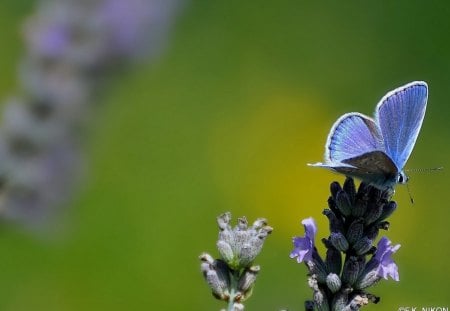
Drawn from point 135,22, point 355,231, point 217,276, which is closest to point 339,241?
point 355,231

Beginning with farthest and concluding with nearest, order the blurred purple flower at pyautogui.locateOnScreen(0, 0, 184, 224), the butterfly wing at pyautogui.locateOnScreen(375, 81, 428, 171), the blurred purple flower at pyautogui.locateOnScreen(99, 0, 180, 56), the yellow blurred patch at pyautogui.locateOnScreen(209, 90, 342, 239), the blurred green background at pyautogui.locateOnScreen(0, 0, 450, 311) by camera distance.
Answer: the yellow blurred patch at pyautogui.locateOnScreen(209, 90, 342, 239), the blurred green background at pyautogui.locateOnScreen(0, 0, 450, 311), the blurred purple flower at pyautogui.locateOnScreen(99, 0, 180, 56), the blurred purple flower at pyautogui.locateOnScreen(0, 0, 184, 224), the butterfly wing at pyautogui.locateOnScreen(375, 81, 428, 171)

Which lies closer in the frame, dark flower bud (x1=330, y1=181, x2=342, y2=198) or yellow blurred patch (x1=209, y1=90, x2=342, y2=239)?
dark flower bud (x1=330, y1=181, x2=342, y2=198)

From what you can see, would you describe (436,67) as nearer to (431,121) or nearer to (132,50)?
(431,121)

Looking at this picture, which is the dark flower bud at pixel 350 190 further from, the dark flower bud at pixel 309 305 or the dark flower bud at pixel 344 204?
the dark flower bud at pixel 309 305

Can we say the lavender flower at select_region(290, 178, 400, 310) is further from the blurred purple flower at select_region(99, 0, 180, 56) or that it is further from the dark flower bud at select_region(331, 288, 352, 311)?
the blurred purple flower at select_region(99, 0, 180, 56)

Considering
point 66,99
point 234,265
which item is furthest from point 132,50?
point 234,265

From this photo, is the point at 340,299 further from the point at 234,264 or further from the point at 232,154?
the point at 232,154

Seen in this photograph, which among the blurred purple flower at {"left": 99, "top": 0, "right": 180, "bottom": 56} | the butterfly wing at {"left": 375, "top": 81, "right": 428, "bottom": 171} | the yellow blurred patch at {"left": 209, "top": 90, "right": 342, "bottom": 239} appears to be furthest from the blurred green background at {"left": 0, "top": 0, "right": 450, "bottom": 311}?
the butterfly wing at {"left": 375, "top": 81, "right": 428, "bottom": 171}
